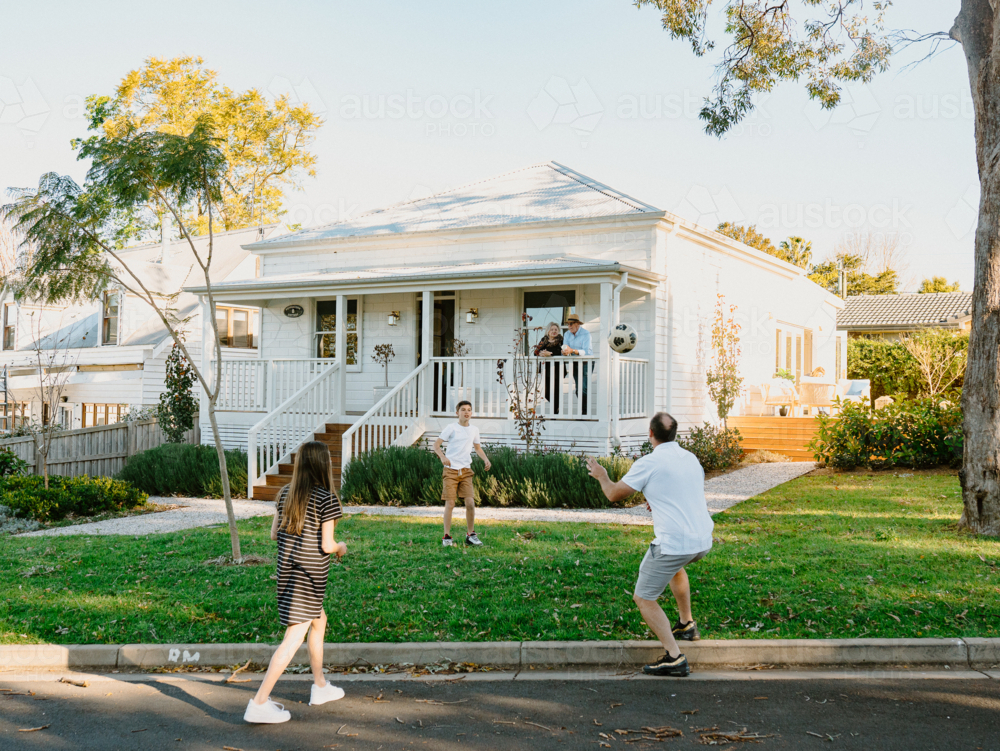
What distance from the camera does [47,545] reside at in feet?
32.2

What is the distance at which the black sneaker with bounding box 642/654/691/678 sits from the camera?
5.54 metres

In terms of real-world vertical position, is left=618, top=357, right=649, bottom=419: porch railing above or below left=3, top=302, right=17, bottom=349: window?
below

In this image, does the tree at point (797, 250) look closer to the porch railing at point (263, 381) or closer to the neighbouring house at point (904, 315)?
the neighbouring house at point (904, 315)

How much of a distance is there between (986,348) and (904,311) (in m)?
30.4

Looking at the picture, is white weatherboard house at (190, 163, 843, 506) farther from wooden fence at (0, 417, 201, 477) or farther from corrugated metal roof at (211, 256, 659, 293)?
wooden fence at (0, 417, 201, 477)

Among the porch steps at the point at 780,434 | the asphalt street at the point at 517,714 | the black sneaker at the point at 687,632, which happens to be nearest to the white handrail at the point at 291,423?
the porch steps at the point at 780,434

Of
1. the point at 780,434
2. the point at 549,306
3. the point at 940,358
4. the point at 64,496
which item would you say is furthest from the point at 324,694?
the point at 940,358

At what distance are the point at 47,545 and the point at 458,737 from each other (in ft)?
23.3

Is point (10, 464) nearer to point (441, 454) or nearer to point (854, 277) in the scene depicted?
point (441, 454)

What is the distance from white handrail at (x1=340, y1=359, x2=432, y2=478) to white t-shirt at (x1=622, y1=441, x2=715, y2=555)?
8.93m

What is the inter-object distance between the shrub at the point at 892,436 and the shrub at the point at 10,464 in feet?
44.6

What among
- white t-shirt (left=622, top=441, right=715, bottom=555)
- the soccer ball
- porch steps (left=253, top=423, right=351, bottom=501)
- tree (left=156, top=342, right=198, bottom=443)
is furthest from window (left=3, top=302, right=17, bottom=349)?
white t-shirt (left=622, top=441, right=715, bottom=555)

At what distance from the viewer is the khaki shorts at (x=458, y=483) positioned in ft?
30.3

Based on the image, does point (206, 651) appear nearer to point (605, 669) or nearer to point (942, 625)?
point (605, 669)
